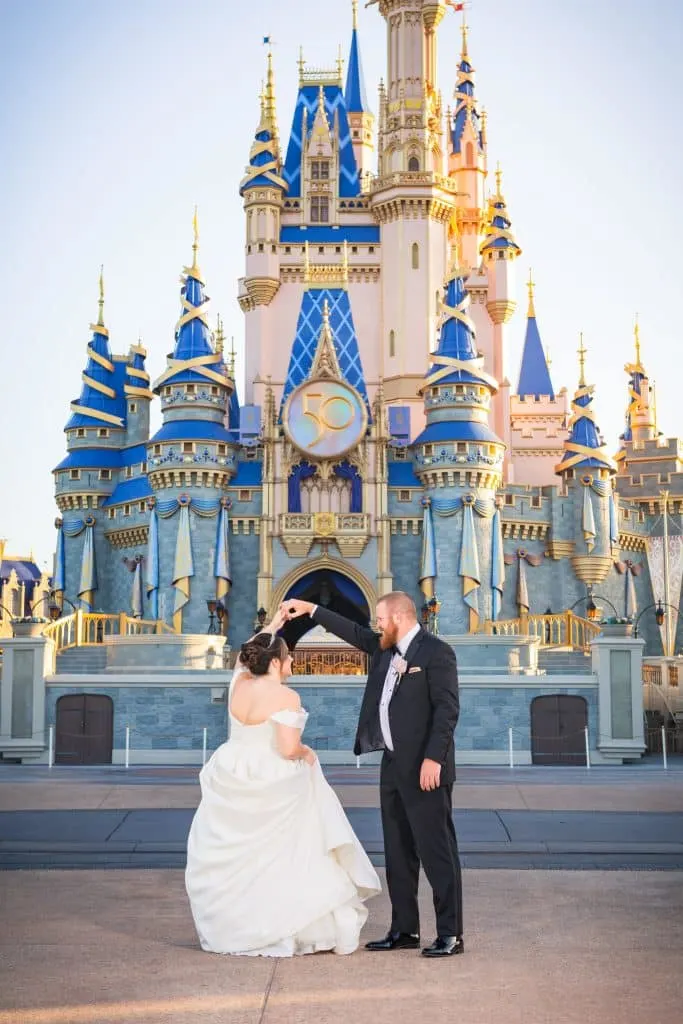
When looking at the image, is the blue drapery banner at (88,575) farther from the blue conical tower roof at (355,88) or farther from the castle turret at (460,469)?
the blue conical tower roof at (355,88)

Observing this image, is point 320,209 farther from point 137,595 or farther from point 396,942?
point 396,942

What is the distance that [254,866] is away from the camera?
7855 mm

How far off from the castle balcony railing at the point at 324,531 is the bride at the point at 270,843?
35.8m

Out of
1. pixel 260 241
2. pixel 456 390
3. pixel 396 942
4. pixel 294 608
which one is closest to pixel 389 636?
pixel 294 608

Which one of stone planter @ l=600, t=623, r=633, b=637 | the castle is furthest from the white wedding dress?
the castle

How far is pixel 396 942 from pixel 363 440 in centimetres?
3750

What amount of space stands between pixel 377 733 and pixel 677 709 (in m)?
29.7

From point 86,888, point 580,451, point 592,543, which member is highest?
point 580,451

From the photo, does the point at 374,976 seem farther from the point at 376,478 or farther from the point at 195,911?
the point at 376,478

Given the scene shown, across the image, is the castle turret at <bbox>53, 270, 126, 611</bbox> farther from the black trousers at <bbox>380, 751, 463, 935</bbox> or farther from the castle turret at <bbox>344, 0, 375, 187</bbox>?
the black trousers at <bbox>380, 751, 463, 935</bbox>

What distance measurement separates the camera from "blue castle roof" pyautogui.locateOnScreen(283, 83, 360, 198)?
5469cm

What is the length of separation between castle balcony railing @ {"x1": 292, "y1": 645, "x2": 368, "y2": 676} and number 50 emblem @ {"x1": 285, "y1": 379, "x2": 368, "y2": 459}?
6701 mm

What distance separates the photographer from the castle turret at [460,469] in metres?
43.4

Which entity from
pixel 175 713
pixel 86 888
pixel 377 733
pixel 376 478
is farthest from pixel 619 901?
pixel 376 478
